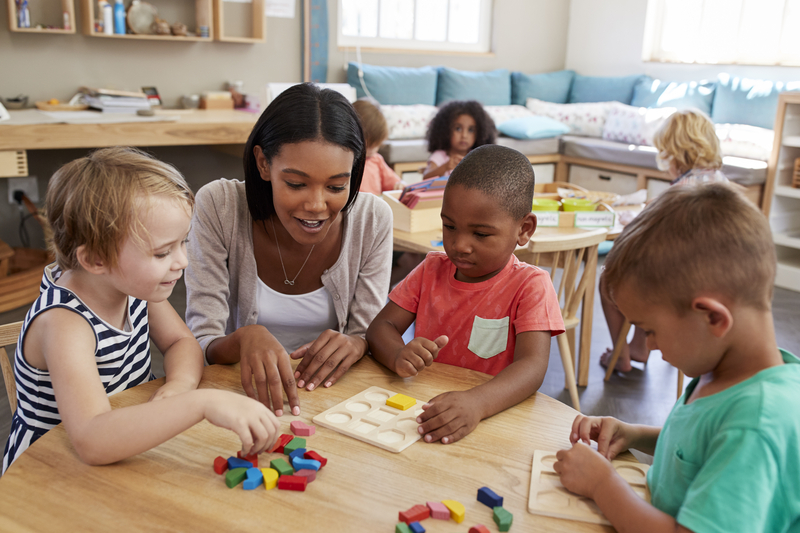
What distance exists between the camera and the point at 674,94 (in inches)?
216

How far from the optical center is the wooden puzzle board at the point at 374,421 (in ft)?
3.05

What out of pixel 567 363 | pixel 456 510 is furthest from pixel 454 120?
pixel 456 510

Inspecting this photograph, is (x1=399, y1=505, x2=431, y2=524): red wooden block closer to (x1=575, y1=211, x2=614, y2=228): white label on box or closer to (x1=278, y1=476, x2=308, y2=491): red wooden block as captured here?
(x1=278, y1=476, x2=308, y2=491): red wooden block

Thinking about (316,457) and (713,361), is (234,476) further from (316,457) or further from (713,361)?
(713,361)

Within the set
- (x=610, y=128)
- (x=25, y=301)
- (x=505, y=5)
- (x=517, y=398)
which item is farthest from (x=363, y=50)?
(x=517, y=398)

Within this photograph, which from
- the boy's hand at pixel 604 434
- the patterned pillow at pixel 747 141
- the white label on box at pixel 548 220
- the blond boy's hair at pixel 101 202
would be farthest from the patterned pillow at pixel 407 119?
the boy's hand at pixel 604 434

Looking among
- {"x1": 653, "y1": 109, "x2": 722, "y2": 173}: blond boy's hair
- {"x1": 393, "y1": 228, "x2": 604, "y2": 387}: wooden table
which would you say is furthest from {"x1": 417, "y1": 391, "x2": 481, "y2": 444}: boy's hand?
{"x1": 653, "y1": 109, "x2": 722, "y2": 173}: blond boy's hair

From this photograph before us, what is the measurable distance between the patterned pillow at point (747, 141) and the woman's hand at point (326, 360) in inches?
170

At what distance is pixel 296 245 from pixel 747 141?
437cm

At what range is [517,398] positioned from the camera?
1063mm

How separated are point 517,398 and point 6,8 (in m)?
4.10

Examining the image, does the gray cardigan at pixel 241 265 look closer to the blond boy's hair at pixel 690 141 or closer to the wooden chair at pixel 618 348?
the wooden chair at pixel 618 348

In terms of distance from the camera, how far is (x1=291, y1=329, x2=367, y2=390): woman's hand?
44.3 inches

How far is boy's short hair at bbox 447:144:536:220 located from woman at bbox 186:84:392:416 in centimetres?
26
